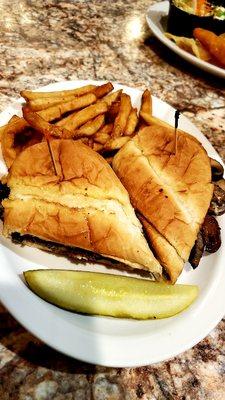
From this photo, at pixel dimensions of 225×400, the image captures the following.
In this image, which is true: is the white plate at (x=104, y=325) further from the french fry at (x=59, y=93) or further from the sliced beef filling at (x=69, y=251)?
the french fry at (x=59, y=93)

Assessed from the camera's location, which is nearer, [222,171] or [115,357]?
[115,357]

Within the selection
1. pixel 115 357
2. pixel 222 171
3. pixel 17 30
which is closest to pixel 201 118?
pixel 222 171

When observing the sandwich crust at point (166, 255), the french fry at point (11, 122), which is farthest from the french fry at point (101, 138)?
the sandwich crust at point (166, 255)

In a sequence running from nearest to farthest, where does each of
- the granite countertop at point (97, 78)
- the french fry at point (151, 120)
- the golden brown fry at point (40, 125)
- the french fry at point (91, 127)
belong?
the granite countertop at point (97, 78) → the golden brown fry at point (40, 125) → the french fry at point (91, 127) → the french fry at point (151, 120)

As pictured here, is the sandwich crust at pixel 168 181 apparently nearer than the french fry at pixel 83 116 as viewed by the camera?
Yes

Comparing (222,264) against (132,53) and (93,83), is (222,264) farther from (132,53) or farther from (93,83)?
(132,53)

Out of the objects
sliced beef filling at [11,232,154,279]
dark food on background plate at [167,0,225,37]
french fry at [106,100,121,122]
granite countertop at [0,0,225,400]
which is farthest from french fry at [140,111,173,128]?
dark food on background plate at [167,0,225,37]

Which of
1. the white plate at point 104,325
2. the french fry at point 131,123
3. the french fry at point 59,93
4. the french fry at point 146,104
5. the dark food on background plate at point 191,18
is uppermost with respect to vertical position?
the dark food on background plate at point 191,18
